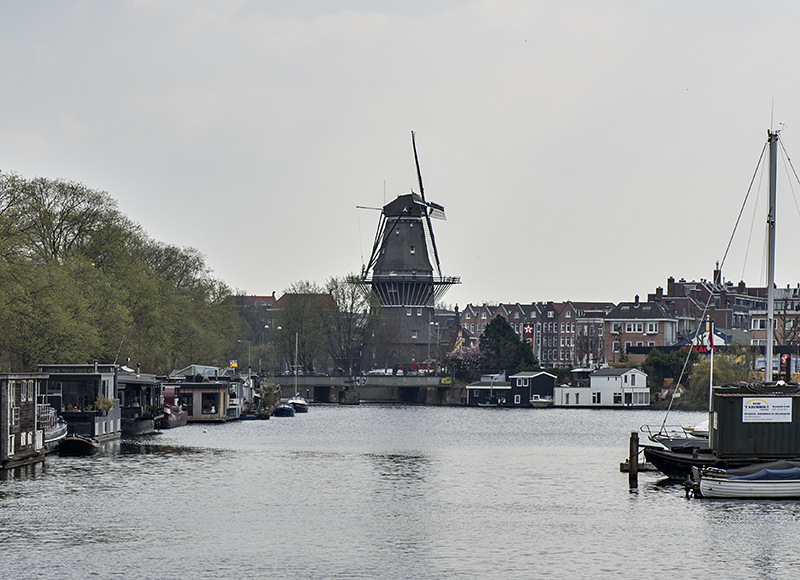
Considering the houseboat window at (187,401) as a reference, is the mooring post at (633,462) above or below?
below

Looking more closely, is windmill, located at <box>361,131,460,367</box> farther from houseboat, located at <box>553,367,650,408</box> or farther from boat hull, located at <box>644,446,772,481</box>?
boat hull, located at <box>644,446,772,481</box>

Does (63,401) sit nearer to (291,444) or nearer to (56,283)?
(56,283)

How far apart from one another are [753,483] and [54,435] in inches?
1632

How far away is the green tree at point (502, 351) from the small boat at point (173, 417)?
250ft

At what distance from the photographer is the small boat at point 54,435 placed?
69.2 m

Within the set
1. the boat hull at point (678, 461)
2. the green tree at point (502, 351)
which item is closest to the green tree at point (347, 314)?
the green tree at point (502, 351)

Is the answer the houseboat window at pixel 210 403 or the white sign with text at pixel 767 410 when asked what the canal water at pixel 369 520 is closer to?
the white sign with text at pixel 767 410

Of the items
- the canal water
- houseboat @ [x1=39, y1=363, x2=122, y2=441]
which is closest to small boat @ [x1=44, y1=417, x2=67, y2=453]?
the canal water

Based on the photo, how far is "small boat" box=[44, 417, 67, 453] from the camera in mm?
69250

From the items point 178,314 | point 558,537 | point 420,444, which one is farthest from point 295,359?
point 558,537

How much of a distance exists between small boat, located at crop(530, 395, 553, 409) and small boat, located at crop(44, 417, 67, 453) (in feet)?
361

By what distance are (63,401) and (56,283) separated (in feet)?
27.4

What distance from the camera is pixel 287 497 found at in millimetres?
53062

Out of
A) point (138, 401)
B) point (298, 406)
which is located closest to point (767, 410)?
point (138, 401)
